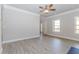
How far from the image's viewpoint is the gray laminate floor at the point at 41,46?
1.32 m

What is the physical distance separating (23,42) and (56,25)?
1.84 feet

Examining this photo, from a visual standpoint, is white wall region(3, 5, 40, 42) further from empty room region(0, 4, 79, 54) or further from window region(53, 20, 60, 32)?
window region(53, 20, 60, 32)

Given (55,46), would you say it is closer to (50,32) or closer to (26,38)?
(50,32)

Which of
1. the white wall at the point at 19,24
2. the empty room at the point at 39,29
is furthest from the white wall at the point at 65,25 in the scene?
the white wall at the point at 19,24

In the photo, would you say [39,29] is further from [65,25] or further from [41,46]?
[65,25]

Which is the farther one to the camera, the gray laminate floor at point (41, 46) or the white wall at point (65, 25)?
the white wall at point (65, 25)

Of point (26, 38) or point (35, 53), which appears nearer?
point (35, 53)

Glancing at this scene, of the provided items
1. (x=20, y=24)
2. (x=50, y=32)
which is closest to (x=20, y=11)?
(x=20, y=24)

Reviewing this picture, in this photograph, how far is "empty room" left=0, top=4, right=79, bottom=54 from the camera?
1.32m

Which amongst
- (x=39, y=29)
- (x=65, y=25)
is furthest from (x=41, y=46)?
(x=65, y=25)

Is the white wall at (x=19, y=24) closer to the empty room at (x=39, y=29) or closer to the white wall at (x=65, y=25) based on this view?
the empty room at (x=39, y=29)

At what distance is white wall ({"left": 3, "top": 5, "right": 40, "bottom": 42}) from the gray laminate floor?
8cm

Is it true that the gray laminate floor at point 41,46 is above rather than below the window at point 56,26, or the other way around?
below
